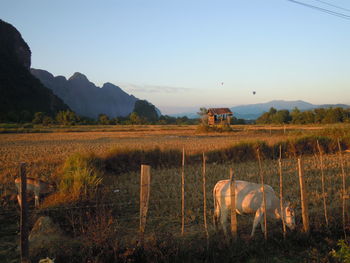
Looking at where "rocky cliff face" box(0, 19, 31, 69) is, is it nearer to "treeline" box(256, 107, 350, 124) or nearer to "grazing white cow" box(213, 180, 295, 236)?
"treeline" box(256, 107, 350, 124)

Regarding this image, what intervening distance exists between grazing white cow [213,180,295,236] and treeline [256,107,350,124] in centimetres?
5339

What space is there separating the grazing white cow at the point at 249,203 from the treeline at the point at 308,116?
5339 cm

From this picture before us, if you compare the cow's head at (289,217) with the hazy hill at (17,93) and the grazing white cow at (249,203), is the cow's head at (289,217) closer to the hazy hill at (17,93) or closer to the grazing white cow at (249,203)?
the grazing white cow at (249,203)

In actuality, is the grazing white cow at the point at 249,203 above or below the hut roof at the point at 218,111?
below

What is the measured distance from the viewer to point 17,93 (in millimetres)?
75688

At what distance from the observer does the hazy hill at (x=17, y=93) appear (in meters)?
67.0

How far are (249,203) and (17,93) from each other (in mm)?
83126

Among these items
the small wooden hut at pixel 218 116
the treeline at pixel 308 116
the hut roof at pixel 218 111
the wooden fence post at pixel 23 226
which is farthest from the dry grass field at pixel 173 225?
the treeline at pixel 308 116

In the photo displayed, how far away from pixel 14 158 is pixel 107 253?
1356 centimetres

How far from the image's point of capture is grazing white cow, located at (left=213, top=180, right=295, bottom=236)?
6.17 metres

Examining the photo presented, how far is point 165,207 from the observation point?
8.36 meters

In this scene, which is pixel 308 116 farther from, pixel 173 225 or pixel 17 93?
pixel 17 93

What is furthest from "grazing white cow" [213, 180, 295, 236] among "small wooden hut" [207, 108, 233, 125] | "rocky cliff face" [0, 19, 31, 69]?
"rocky cliff face" [0, 19, 31, 69]

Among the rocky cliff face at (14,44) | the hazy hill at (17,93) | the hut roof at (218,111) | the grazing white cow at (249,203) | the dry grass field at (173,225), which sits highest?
the rocky cliff face at (14,44)
